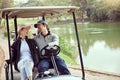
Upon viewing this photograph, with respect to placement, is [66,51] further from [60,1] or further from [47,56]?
[60,1]

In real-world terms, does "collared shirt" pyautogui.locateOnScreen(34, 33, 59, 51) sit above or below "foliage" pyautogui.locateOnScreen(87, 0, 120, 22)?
above

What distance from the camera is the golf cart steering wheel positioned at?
4758mm

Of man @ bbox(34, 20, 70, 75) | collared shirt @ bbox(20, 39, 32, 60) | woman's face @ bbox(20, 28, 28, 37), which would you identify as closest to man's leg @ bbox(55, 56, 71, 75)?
man @ bbox(34, 20, 70, 75)

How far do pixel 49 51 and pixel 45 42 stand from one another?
0.84 feet

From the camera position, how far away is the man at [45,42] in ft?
15.5

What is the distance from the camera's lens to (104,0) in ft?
156

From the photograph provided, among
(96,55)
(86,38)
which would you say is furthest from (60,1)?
(96,55)

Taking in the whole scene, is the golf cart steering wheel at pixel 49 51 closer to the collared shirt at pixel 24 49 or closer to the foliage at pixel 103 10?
the collared shirt at pixel 24 49

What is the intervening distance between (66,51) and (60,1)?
43913 millimetres

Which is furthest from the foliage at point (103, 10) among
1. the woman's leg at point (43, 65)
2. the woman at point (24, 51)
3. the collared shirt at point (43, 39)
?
the woman's leg at point (43, 65)

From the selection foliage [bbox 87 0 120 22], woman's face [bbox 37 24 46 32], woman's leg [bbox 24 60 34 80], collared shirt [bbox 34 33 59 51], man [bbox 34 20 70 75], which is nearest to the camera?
woman's leg [bbox 24 60 34 80]

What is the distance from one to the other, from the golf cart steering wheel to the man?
49 mm

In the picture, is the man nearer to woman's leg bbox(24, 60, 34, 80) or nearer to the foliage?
woman's leg bbox(24, 60, 34, 80)

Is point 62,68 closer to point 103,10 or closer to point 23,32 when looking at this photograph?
point 23,32
